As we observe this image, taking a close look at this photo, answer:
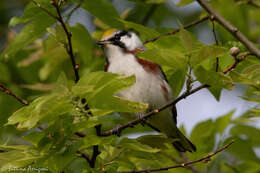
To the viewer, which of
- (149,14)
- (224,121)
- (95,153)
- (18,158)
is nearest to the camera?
(18,158)

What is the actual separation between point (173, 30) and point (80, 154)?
4.81ft

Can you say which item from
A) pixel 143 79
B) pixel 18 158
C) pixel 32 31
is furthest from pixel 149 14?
pixel 18 158

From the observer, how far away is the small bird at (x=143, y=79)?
11.7ft

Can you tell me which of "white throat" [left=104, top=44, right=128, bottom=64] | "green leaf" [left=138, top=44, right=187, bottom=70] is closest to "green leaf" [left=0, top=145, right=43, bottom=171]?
"green leaf" [left=138, top=44, right=187, bottom=70]

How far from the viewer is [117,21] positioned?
3.23m

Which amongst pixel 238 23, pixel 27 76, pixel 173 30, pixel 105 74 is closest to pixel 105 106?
pixel 105 74

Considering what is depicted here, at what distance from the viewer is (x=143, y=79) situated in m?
3.57

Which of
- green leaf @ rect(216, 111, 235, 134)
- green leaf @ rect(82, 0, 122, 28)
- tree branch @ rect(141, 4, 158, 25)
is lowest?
green leaf @ rect(216, 111, 235, 134)

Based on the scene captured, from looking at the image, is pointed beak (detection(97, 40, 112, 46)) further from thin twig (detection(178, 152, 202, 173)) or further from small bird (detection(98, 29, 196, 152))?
thin twig (detection(178, 152, 202, 173))

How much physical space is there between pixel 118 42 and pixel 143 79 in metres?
0.64

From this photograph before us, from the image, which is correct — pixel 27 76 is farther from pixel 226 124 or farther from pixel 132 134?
pixel 226 124

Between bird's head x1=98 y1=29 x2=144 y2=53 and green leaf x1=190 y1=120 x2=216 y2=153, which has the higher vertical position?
bird's head x1=98 y1=29 x2=144 y2=53

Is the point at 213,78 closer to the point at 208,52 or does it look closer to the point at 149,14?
the point at 208,52

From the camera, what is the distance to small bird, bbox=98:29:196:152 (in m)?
3.58
